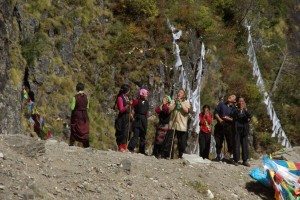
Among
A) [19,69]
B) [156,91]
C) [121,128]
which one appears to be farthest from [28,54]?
[156,91]

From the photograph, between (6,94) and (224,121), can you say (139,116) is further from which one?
(6,94)

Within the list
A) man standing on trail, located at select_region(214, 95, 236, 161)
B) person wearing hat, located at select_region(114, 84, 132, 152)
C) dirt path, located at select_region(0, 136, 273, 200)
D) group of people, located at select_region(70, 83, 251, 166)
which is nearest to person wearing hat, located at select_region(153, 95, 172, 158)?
group of people, located at select_region(70, 83, 251, 166)

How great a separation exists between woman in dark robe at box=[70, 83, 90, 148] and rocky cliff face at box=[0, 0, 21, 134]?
7.02 feet

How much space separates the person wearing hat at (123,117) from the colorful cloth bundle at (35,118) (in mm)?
3171

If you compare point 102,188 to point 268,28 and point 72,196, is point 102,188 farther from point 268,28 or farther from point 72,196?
point 268,28

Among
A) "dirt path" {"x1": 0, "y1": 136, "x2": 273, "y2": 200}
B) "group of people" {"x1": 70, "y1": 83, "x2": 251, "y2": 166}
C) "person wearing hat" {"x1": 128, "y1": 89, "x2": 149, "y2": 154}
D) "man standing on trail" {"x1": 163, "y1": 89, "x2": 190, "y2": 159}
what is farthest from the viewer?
"person wearing hat" {"x1": 128, "y1": 89, "x2": 149, "y2": 154}

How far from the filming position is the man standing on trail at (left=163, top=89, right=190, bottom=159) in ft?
34.2

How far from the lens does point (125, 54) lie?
58.7ft

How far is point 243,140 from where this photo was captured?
10.9m

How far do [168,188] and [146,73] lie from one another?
10.3 m

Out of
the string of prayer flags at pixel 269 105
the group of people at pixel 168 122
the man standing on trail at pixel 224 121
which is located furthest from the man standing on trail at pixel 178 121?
the string of prayer flags at pixel 269 105

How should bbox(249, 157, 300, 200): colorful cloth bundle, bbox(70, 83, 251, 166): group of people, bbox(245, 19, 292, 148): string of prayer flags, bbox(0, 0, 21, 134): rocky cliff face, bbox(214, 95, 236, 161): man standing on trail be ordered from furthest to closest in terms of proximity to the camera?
bbox(245, 19, 292, 148): string of prayer flags, bbox(0, 0, 21, 134): rocky cliff face, bbox(214, 95, 236, 161): man standing on trail, bbox(70, 83, 251, 166): group of people, bbox(249, 157, 300, 200): colorful cloth bundle

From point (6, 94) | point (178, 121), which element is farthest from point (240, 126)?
point (6, 94)

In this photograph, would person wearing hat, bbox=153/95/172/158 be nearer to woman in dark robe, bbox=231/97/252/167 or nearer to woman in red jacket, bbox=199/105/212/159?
woman in red jacket, bbox=199/105/212/159
